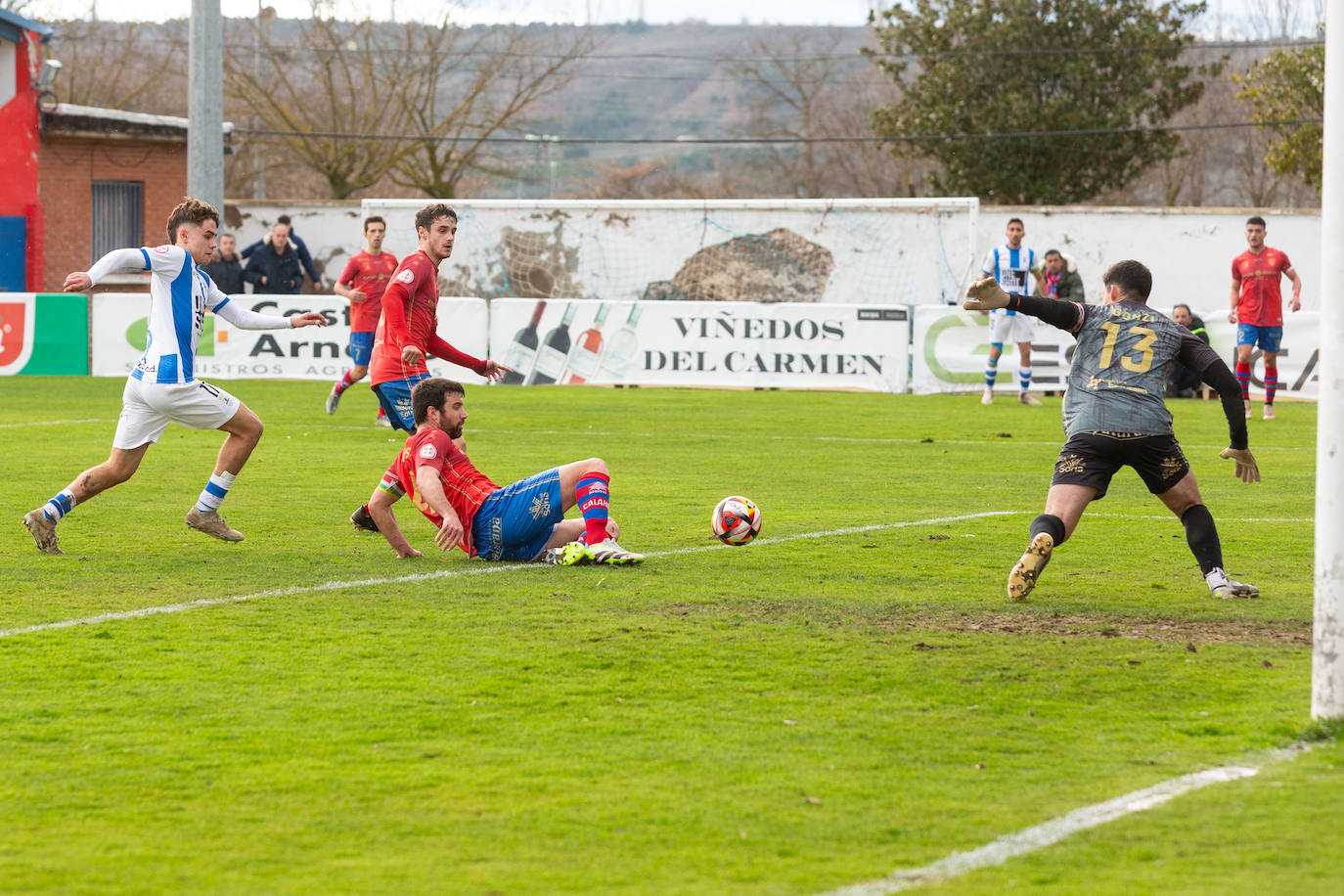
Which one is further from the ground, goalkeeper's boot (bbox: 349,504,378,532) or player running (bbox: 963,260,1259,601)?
player running (bbox: 963,260,1259,601)

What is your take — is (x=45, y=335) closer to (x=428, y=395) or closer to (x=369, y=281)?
(x=369, y=281)

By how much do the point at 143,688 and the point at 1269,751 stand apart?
143 inches

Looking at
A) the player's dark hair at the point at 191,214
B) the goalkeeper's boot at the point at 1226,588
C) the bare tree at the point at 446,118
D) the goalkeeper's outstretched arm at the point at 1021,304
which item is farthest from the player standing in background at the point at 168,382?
the bare tree at the point at 446,118

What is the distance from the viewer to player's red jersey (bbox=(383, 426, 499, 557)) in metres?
7.61

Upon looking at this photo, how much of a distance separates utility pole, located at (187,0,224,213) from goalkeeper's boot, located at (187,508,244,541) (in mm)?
15279

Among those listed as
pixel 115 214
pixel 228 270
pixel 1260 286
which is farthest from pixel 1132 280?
pixel 115 214

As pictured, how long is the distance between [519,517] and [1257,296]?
12.1 m

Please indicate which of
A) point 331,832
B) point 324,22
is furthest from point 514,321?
point 324,22

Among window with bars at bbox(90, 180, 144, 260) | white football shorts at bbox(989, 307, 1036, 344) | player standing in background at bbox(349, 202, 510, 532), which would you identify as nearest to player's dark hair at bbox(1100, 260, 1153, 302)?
player standing in background at bbox(349, 202, 510, 532)

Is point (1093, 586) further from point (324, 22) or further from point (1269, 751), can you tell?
point (324, 22)

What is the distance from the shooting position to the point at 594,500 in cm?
773

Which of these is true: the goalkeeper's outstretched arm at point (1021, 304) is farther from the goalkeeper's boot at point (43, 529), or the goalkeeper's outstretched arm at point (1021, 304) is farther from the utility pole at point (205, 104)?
the utility pole at point (205, 104)

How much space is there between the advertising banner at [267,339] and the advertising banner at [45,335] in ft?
0.72

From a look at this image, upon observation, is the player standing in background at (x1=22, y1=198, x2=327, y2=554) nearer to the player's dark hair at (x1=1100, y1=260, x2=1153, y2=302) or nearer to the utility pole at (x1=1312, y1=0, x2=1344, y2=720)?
the player's dark hair at (x1=1100, y1=260, x2=1153, y2=302)
